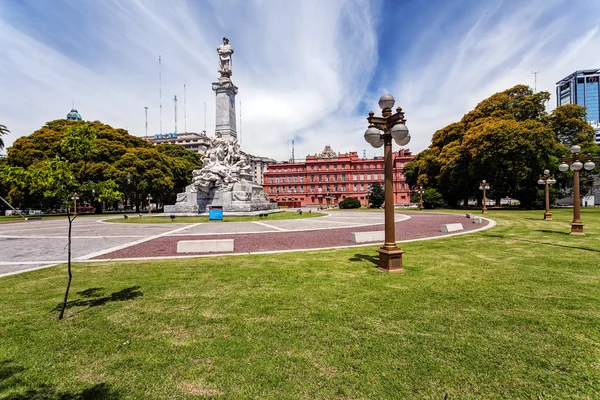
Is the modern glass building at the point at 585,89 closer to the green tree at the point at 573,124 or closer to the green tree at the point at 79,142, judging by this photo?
the green tree at the point at 573,124

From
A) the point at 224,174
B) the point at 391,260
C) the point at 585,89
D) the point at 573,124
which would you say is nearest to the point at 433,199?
the point at 573,124

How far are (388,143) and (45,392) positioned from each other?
7.13 metres

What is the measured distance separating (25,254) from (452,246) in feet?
45.3

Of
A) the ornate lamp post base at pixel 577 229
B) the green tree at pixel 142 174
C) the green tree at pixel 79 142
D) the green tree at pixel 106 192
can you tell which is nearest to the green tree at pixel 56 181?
the green tree at pixel 79 142

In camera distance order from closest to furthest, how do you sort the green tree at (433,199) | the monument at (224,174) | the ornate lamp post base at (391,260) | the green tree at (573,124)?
the ornate lamp post base at (391,260) → the monument at (224,174) → the green tree at (573,124) → the green tree at (433,199)

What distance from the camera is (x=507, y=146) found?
94.8 ft

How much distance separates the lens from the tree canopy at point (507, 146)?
29016 millimetres

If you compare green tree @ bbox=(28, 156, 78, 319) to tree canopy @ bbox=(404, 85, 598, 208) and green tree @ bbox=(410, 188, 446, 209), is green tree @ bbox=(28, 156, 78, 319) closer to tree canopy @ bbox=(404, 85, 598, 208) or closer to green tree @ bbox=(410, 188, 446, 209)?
tree canopy @ bbox=(404, 85, 598, 208)

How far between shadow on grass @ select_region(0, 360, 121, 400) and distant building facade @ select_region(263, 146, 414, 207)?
3301 inches

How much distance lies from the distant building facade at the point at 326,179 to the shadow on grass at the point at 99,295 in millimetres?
81324

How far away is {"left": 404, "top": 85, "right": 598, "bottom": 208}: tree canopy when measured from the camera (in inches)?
1142

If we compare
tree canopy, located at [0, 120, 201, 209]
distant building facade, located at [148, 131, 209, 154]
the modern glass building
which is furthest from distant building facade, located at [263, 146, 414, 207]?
the modern glass building

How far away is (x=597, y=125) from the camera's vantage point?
10688 cm

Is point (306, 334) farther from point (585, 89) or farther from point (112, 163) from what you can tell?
point (585, 89)
